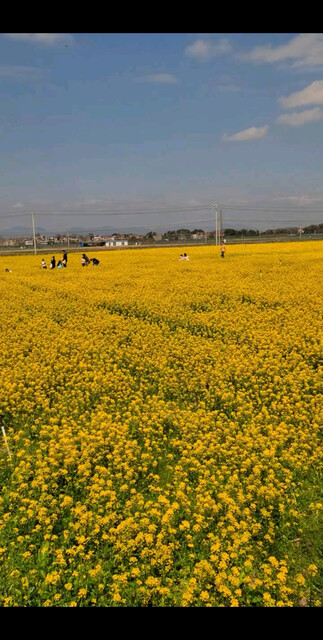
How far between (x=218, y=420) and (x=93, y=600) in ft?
13.7

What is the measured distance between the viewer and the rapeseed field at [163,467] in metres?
4.32

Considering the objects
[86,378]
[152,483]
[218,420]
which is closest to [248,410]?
[218,420]

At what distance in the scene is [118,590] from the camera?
4051 millimetres

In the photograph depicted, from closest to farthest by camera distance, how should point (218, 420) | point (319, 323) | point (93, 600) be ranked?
point (93, 600) → point (218, 420) → point (319, 323)

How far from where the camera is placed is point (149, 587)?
4.25m

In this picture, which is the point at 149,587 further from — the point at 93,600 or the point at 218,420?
the point at 218,420

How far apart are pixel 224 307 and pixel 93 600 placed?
1379 cm

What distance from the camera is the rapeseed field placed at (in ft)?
14.2

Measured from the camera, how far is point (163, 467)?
6430 mm

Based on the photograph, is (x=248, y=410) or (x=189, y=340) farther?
(x=189, y=340)
